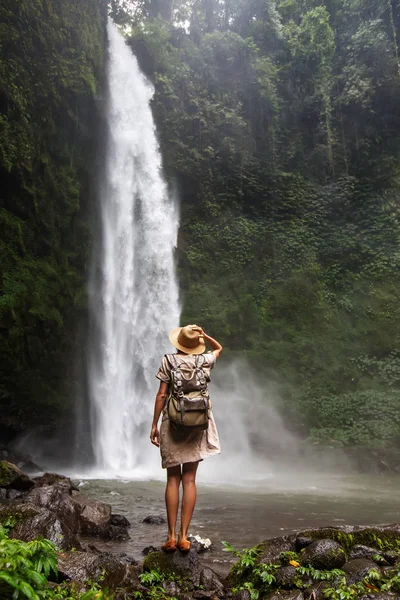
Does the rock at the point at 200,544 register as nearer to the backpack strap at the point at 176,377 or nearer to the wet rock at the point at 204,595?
the wet rock at the point at 204,595

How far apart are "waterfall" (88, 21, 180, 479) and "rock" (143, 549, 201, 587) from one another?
7.08 m

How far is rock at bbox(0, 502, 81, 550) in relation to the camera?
11.2 feet

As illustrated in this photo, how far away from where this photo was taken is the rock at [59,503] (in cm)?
466

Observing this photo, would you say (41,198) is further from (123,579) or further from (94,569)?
(123,579)

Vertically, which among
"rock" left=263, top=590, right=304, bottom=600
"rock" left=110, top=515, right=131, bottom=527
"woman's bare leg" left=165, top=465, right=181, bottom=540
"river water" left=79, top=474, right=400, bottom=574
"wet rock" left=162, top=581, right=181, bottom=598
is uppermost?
"woman's bare leg" left=165, top=465, right=181, bottom=540

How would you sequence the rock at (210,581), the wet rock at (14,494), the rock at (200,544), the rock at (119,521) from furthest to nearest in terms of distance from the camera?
1. the wet rock at (14,494)
2. the rock at (119,521)
3. the rock at (200,544)
4. the rock at (210,581)

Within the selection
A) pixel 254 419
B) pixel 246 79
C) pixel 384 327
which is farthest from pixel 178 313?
pixel 246 79

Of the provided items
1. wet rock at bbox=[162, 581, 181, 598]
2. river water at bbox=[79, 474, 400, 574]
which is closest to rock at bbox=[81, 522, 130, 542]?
river water at bbox=[79, 474, 400, 574]

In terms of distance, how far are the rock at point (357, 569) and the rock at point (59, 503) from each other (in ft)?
9.19

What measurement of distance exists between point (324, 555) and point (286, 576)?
0.30 meters

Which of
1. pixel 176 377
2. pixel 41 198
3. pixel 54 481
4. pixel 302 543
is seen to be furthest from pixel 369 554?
pixel 41 198

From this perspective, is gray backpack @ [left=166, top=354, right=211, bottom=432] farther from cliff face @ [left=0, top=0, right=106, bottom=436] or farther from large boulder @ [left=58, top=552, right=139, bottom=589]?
cliff face @ [left=0, top=0, right=106, bottom=436]

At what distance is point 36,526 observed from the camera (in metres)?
3.52

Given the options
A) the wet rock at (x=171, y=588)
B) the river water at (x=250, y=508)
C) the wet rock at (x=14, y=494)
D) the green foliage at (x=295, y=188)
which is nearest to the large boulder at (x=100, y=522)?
the river water at (x=250, y=508)
